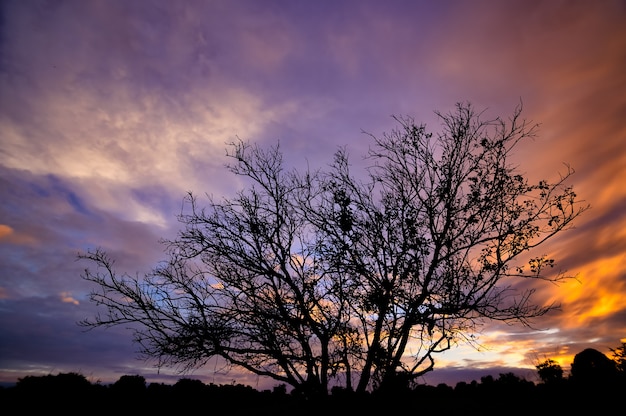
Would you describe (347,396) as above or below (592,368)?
below

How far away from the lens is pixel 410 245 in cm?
1236

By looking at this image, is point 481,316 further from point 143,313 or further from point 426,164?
point 143,313

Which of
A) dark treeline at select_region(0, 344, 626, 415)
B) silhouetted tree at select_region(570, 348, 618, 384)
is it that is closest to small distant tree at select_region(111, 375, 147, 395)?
dark treeline at select_region(0, 344, 626, 415)

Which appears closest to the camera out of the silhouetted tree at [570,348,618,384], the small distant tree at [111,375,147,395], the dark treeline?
the dark treeline

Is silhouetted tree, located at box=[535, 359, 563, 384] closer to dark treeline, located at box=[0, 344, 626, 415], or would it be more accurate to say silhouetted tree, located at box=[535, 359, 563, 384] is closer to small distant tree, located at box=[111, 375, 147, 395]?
dark treeline, located at box=[0, 344, 626, 415]

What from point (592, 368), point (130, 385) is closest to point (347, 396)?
point (592, 368)

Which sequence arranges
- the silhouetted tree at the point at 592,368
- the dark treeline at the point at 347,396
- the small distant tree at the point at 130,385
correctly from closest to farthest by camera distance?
1. the dark treeline at the point at 347,396
2. the silhouetted tree at the point at 592,368
3. the small distant tree at the point at 130,385

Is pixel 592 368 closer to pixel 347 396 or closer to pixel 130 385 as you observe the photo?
pixel 347 396

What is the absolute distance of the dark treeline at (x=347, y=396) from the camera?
11.8 meters

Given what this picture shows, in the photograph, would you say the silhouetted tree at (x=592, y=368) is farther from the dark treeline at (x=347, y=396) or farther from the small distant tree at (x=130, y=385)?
the small distant tree at (x=130, y=385)

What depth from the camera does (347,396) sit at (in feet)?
39.9

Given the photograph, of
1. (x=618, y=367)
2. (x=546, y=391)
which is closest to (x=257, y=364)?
(x=546, y=391)

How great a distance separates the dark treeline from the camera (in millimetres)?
11797

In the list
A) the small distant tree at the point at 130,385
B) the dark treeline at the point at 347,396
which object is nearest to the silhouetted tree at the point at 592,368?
the dark treeline at the point at 347,396
